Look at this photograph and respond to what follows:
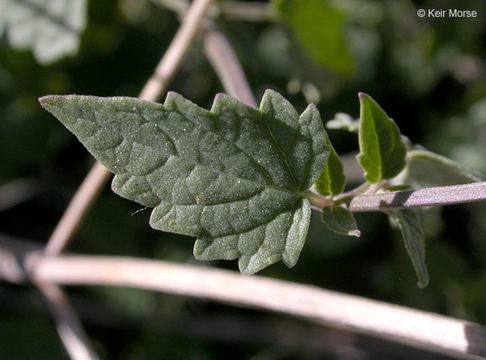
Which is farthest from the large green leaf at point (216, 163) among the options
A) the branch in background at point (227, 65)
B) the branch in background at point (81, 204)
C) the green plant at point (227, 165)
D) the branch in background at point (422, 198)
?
the branch in background at point (81, 204)

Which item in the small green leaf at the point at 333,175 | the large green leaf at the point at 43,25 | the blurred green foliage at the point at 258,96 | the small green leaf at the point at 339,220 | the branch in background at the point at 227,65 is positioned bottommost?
the blurred green foliage at the point at 258,96

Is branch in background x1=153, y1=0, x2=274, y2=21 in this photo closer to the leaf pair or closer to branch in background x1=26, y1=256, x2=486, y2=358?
branch in background x1=26, y1=256, x2=486, y2=358

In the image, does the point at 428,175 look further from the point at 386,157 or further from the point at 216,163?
the point at 216,163

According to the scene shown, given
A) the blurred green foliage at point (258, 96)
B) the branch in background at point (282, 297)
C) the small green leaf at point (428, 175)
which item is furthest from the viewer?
the blurred green foliage at point (258, 96)

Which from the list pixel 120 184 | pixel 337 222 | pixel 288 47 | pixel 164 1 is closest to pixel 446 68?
pixel 288 47

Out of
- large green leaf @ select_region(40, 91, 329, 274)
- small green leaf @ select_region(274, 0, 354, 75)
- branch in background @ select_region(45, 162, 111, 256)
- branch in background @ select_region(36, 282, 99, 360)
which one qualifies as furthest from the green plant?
small green leaf @ select_region(274, 0, 354, 75)

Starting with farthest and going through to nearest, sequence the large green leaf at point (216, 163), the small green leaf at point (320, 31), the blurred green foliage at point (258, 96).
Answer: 1. the blurred green foliage at point (258, 96)
2. the small green leaf at point (320, 31)
3. the large green leaf at point (216, 163)

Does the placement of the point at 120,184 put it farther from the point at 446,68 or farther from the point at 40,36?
the point at 446,68

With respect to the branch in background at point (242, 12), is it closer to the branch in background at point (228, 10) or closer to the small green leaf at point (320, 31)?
the branch in background at point (228, 10)
